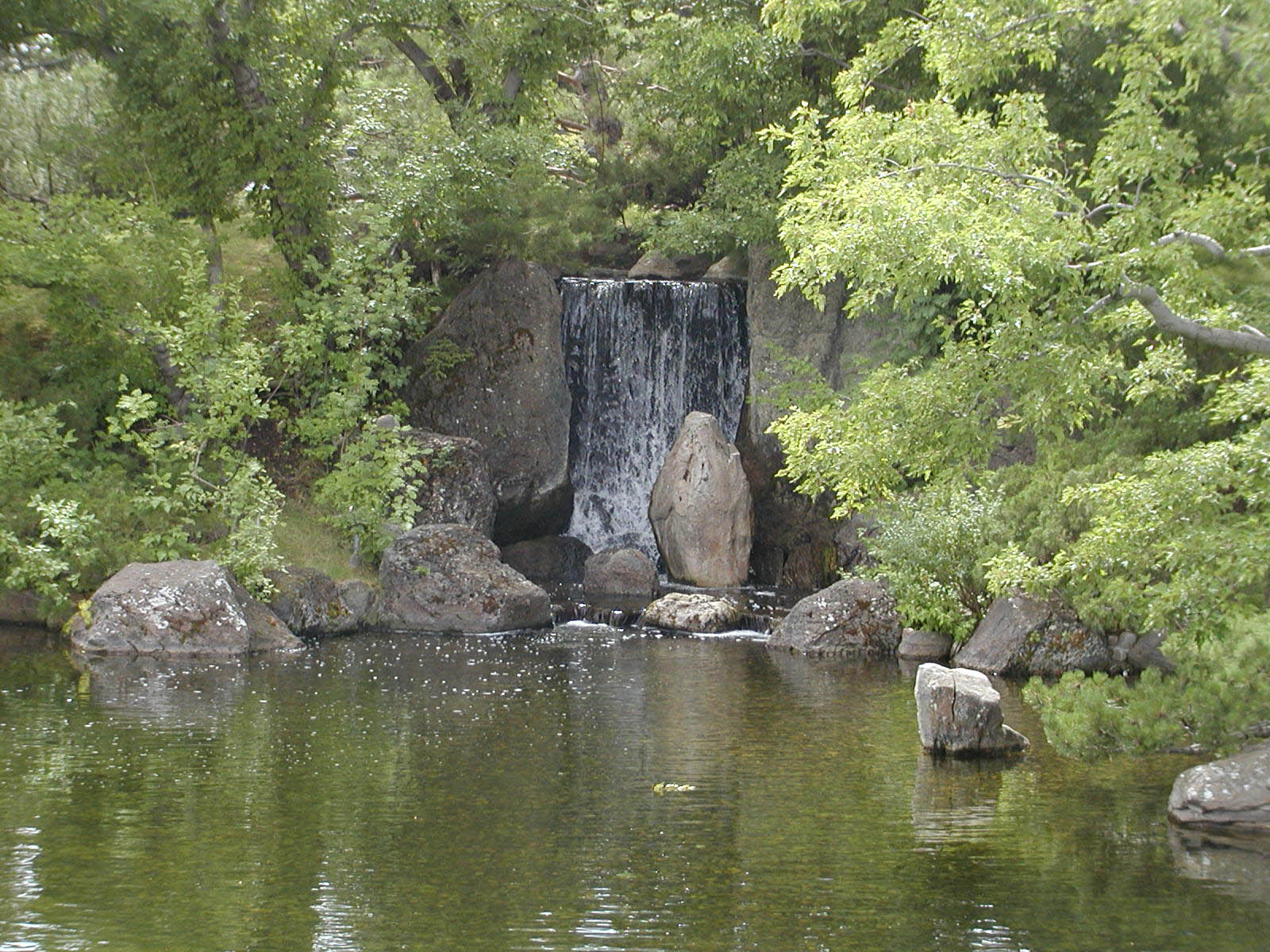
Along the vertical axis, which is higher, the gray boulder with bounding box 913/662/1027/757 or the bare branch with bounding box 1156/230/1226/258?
the bare branch with bounding box 1156/230/1226/258

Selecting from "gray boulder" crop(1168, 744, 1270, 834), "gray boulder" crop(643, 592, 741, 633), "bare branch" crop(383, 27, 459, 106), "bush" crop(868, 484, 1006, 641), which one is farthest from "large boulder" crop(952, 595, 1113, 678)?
"bare branch" crop(383, 27, 459, 106)

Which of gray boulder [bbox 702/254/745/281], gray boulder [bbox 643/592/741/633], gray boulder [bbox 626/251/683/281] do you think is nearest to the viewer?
gray boulder [bbox 643/592/741/633]

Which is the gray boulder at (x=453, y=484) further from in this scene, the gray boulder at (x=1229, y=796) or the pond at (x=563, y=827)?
the gray boulder at (x=1229, y=796)

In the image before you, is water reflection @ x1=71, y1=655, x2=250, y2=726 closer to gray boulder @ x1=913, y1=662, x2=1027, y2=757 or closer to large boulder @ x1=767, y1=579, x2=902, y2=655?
gray boulder @ x1=913, y1=662, x2=1027, y2=757

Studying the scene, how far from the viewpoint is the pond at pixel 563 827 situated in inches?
316

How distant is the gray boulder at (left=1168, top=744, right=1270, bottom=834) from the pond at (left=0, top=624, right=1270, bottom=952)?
23cm

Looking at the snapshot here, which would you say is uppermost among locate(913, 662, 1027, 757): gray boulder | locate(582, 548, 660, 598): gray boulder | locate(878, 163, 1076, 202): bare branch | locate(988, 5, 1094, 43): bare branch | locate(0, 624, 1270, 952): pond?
locate(988, 5, 1094, 43): bare branch

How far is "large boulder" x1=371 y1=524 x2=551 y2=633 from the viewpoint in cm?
1998

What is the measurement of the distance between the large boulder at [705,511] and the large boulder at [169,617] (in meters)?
8.35

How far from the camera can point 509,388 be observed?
25859 mm

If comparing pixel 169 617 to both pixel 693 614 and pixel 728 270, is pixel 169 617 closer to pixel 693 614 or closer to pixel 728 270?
pixel 693 614

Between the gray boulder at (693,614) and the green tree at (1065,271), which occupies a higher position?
the green tree at (1065,271)

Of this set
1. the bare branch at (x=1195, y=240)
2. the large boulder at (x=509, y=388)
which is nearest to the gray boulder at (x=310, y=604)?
the large boulder at (x=509, y=388)

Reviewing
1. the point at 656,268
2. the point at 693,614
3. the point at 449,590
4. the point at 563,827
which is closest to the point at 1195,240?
the point at 563,827
